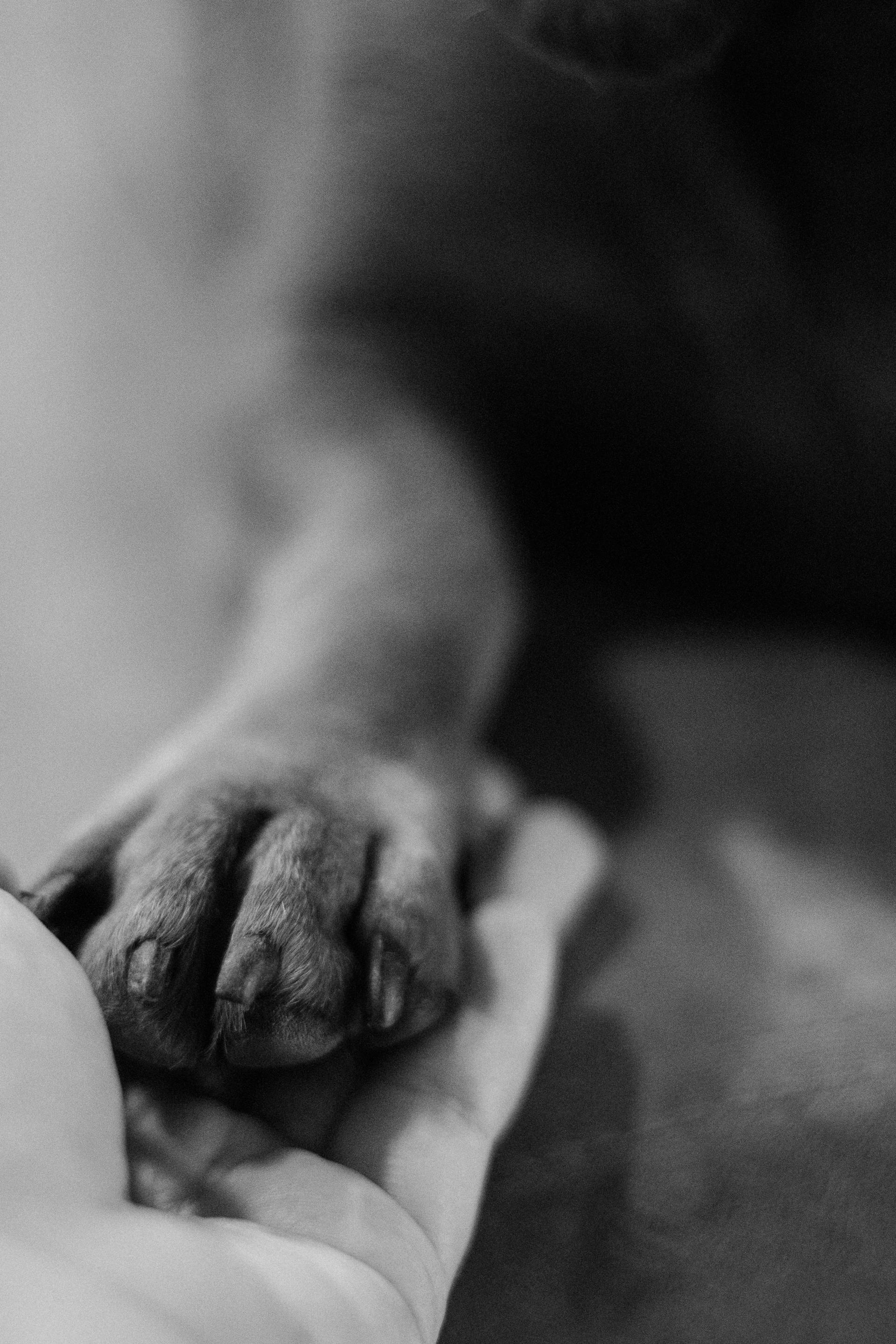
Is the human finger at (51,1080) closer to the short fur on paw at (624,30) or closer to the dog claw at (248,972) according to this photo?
the dog claw at (248,972)

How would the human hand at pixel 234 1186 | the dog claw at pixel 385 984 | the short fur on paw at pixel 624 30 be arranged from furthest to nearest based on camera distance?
the short fur on paw at pixel 624 30 → the dog claw at pixel 385 984 → the human hand at pixel 234 1186

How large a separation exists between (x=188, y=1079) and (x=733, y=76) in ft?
2.39

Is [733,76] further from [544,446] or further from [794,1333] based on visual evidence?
[794,1333]

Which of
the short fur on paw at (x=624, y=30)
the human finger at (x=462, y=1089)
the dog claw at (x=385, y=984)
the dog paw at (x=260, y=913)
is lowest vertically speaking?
the human finger at (x=462, y=1089)

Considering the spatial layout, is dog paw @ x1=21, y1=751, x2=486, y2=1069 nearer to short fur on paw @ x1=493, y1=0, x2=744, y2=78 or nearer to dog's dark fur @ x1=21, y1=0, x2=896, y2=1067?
dog's dark fur @ x1=21, y1=0, x2=896, y2=1067

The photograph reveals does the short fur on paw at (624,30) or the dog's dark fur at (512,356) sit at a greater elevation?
the short fur on paw at (624,30)

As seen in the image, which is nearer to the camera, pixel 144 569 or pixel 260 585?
pixel 260 585

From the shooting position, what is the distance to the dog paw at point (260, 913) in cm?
49

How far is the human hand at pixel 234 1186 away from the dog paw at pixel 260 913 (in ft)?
0.09

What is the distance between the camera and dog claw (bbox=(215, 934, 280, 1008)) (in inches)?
19.0

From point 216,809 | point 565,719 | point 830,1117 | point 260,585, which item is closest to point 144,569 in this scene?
point 260,585

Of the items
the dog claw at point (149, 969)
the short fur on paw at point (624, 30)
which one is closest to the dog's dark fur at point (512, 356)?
the short fur on paw at point (624, 30)

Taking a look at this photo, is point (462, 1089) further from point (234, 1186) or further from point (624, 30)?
point (624, 30)

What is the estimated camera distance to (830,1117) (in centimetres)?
67
